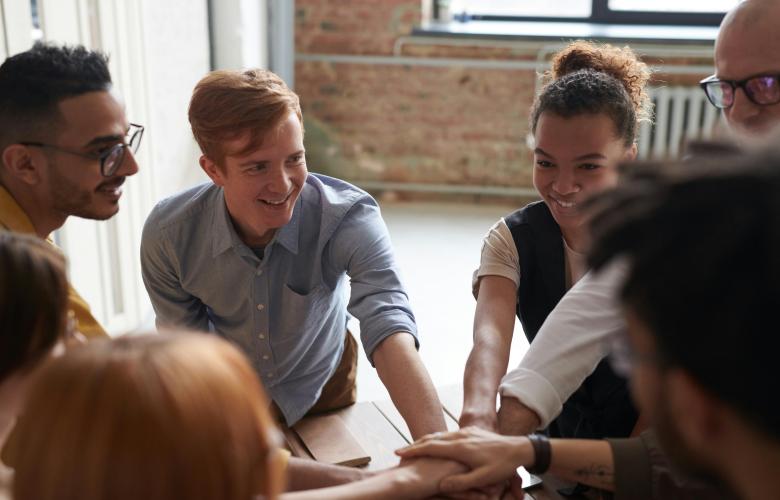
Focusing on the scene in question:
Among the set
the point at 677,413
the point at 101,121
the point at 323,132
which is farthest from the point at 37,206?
the point at 323,132

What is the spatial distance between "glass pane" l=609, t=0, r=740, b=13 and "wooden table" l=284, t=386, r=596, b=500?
4.39 m

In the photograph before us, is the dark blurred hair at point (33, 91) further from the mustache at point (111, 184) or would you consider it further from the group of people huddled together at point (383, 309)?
the mustache at point (111, 184)

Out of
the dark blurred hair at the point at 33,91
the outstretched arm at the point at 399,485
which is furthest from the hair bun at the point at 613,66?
the dark blurred hair at the point at 33,91

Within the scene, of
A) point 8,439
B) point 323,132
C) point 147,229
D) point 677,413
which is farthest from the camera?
point 323,132

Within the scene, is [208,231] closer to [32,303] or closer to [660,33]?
[32,303]

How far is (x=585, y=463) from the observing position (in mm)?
1406

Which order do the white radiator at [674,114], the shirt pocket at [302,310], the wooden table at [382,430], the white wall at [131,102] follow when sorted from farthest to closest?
the white radiator at [674,114] < the white wall at [131,102] < the shirt pocket at [302,310] < the wooden table at [382,430]

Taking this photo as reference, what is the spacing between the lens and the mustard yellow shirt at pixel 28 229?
5.17 ft

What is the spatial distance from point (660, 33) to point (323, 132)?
2368mm

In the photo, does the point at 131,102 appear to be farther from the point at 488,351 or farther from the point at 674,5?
the point at 674,5

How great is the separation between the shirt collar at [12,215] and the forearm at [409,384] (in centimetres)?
77

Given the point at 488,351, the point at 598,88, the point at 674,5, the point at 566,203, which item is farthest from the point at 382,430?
the point at 674,5

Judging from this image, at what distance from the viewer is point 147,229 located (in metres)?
1.98

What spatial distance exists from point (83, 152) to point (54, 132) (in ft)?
0.24
